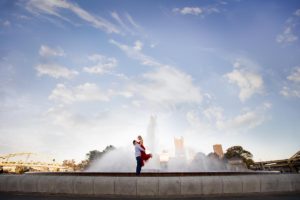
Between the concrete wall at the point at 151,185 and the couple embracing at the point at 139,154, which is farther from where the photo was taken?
the couple embracing at the point at 139,154

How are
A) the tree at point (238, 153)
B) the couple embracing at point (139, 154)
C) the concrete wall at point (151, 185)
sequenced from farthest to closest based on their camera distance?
the tree at point (238, 153), the couple embracing at point (139, 154), the concrete wall at point (151, 185)

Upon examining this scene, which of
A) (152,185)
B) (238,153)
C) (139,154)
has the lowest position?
(238,153)

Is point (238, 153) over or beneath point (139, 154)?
beneath

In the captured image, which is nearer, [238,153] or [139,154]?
[139,154]

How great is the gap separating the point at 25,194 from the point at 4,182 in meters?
1.42

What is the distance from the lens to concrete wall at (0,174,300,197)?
948 cm

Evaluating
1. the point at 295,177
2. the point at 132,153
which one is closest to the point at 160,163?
the point at 132,153

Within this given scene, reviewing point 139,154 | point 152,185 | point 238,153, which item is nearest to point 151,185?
point 152,185

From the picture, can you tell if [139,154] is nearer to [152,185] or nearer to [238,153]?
[152,185]

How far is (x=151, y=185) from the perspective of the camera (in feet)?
31.0

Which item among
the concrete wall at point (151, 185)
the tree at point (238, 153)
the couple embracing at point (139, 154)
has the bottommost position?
the tree at point (238, 153)

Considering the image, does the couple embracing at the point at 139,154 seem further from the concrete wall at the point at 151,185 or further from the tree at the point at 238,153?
the tree at the point at 238,153

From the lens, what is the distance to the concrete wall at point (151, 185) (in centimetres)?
948

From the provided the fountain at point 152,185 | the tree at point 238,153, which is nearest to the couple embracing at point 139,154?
the fountain at point 152,185
